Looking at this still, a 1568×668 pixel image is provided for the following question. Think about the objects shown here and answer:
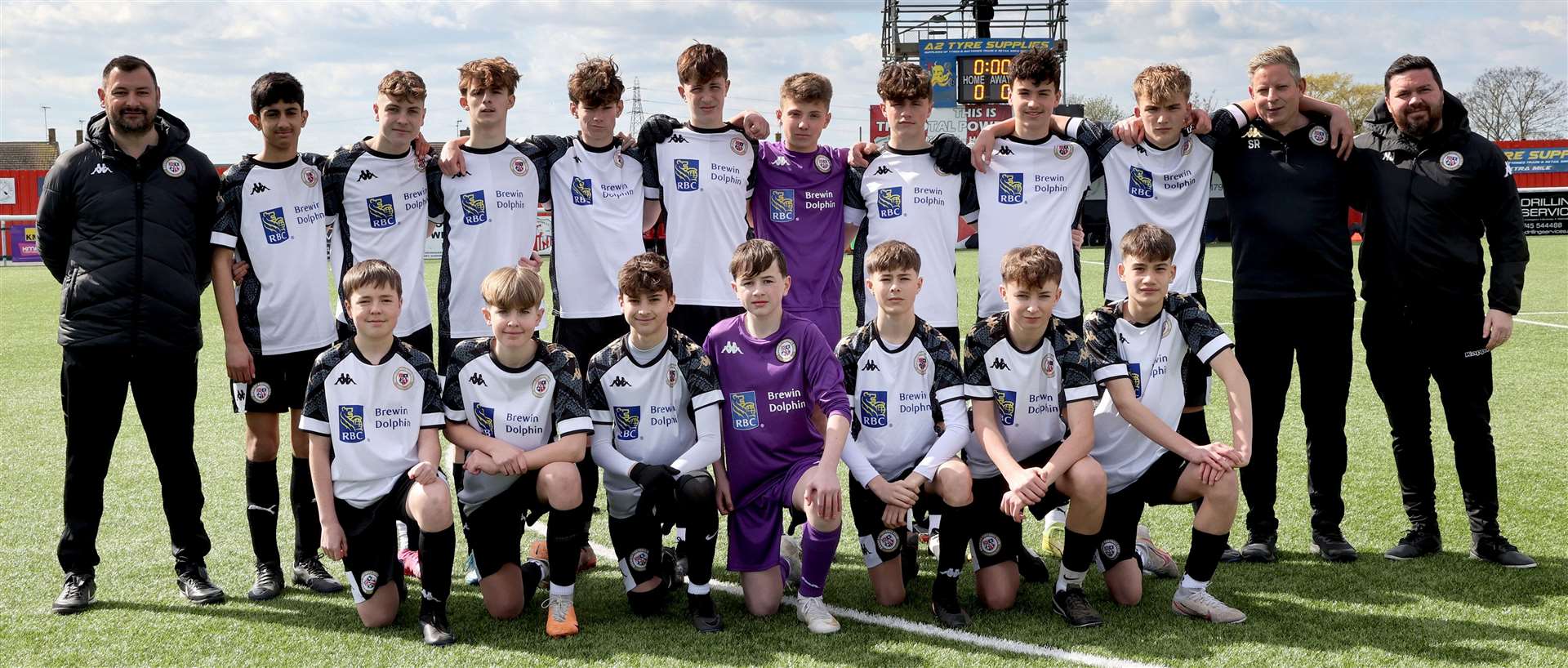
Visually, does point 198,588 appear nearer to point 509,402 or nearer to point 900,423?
point 509,402

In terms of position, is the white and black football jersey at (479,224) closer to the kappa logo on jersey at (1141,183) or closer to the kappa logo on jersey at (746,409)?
the kappa logo on jersey at (746,409)

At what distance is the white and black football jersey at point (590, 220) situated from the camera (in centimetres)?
494

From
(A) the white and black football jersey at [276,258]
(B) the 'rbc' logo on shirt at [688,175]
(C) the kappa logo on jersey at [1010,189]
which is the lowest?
(A) the white and black football jersey at [276,258]

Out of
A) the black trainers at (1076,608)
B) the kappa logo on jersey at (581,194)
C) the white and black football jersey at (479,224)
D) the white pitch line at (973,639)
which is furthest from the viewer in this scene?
the kappa logo on jersey at (581,194)

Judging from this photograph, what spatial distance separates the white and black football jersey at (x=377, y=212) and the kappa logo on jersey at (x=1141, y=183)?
9.61 ft

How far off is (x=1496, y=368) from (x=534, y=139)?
7747 millimetres

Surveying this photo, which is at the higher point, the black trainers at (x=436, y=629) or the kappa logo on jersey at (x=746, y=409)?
the kappa logo on jersey at (x=746, y=409)

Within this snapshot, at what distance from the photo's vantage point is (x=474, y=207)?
4.84 m

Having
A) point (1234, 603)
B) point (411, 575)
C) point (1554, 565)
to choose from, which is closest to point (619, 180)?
point (411, 575)

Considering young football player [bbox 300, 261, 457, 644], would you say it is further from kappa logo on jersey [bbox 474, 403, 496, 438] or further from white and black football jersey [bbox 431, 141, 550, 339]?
white and black football jersey [bbox 431, 141, 550, 339]

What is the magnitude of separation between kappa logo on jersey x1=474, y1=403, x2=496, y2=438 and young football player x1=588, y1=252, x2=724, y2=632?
34 centimetres

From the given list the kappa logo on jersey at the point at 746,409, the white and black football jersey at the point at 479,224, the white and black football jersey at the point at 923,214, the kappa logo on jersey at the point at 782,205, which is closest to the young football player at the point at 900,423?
the kappa logo on jersey at the point at 746,409

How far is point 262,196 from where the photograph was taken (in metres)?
4.47

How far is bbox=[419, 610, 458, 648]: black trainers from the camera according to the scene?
3789 millimetres
